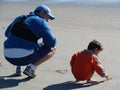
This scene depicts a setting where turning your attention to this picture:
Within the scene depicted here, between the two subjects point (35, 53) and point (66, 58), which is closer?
point (35, 53)

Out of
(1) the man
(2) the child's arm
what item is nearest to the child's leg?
(1) the man

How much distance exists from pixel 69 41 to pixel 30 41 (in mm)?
3807

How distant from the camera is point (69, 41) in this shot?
1073 cm

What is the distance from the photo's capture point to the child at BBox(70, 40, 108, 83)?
689 centimetres

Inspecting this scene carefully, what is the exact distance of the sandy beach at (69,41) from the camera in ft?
22.6

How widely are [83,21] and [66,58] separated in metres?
6.48

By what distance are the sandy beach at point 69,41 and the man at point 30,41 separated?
274 millimetres

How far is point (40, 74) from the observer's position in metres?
7.46

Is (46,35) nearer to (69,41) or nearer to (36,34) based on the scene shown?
(36,34)

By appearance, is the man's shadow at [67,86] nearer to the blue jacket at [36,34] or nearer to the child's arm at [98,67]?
the child's arm at [98,67]

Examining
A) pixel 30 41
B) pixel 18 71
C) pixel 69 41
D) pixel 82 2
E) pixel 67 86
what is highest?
pixel 82 2

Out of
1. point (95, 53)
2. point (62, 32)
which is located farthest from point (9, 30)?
point (62, 32)

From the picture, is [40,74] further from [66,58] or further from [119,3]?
[119,3]

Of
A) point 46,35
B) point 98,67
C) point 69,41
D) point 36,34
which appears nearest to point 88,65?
point 98,67
